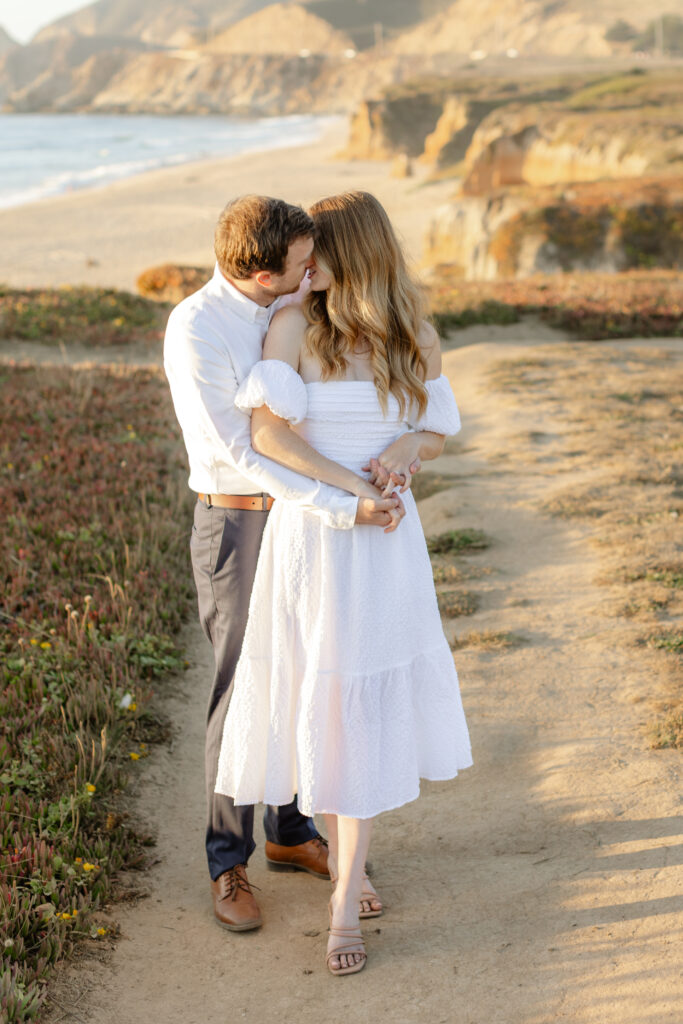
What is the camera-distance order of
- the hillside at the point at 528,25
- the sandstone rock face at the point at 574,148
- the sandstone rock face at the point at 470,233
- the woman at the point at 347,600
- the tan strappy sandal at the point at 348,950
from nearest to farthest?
1. the woman at the point at 347,600
2. the tan strappy sandal at the point at 348,950
3. the sandstone rock face at the point at 470,233
4. the sandstone rock face at the point at 574,148
5. the hillside at the point at 528,25

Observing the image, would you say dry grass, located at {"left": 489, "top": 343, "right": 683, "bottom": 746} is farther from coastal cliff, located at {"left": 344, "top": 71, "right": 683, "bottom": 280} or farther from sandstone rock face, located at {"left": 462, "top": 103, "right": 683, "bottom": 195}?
sandstone rock face, located at {"left": 462, "top": 103, "right": 683, "bottom": 195}

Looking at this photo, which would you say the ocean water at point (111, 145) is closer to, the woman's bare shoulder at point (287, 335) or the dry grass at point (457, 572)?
the dry grass at point (457, 572)

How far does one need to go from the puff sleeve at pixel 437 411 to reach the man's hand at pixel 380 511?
1.24 ft

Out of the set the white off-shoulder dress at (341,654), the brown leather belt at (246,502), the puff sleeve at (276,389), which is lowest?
the white off-shoulder dress at (341,654)

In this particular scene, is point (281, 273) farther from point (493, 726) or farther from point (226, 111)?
point (226, 111)

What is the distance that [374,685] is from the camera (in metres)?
3.37

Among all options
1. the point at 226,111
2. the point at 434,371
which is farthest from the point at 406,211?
the point at 226,111

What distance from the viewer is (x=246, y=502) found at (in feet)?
11.7

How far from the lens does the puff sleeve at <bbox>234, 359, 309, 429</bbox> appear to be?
317cm

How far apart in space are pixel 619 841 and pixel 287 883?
1366mm

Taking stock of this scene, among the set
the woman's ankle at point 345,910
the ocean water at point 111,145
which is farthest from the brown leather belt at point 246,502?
the ocean water at point 111,145

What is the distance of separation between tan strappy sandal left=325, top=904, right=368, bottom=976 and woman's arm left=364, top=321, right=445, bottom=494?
5.16 ft

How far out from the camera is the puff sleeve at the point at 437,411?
3512 mm

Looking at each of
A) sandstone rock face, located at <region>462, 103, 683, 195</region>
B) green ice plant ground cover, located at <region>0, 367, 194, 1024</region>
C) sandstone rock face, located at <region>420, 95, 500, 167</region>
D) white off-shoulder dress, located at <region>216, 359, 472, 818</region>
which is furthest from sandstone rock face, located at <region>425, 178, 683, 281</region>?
sandstone rock face, located at <region>420, 95, 500, 167</region>
